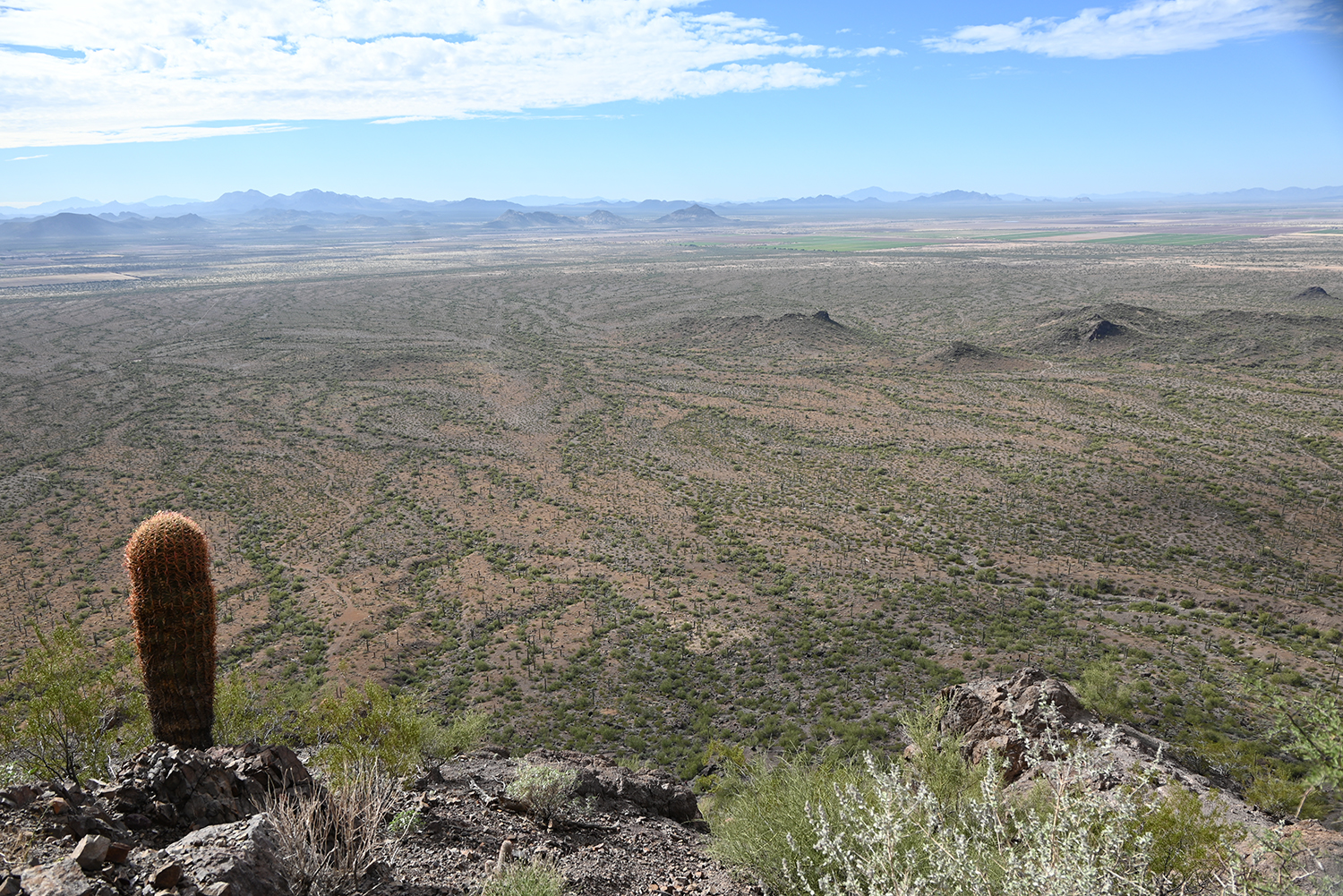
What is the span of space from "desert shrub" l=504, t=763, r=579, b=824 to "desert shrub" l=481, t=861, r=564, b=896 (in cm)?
245

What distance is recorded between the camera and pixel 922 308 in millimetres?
83625

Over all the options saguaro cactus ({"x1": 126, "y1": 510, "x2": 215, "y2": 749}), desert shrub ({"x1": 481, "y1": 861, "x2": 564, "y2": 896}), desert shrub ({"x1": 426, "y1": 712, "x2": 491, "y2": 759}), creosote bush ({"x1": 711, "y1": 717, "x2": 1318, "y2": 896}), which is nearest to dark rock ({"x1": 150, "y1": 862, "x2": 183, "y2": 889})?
desert shrub ({"x1": 481, "y1": 861, "x2": 564, "y2": 896})

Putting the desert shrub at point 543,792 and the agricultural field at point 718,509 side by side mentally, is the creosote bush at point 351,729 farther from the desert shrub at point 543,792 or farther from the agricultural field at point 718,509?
the agricultural field at point 718,509

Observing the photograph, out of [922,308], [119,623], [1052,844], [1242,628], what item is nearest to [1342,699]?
[1242,628]

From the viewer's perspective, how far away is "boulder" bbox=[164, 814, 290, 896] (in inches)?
227

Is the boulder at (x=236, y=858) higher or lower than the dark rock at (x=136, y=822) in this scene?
higher

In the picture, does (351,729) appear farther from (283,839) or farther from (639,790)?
(283,839)

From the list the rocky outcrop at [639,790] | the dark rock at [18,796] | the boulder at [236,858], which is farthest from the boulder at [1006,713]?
the dark rock at [18,796]

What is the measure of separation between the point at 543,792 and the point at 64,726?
824 centimetres

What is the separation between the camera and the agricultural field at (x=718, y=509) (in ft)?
61.0

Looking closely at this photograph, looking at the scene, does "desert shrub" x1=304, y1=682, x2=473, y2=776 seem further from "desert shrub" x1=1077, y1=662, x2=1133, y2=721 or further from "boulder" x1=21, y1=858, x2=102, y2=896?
"desert shrub" x1=1077, y1=662, x2=1133, y2=721

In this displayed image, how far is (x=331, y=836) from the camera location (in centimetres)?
743

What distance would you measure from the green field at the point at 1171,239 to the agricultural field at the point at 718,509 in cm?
10601

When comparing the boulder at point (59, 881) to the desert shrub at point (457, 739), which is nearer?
the boulder at point (59, 881)
